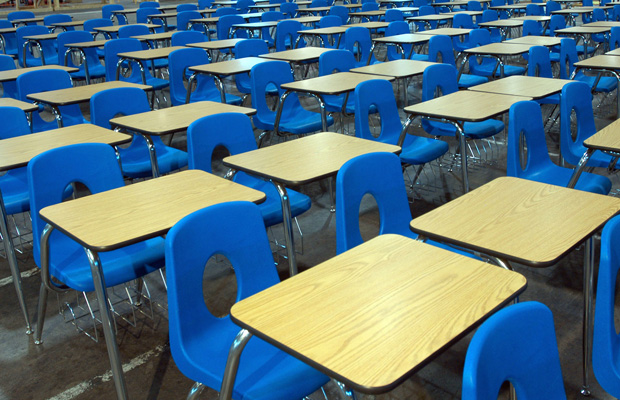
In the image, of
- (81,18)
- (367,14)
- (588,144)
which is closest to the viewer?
(588,144)

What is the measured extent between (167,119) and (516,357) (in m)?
3.09

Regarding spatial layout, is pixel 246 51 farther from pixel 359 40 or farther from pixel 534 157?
pixel 534 157

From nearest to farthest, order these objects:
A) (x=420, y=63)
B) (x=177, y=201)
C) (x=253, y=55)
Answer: (x=177, y=201)
(x=420, y=63)
(x=253, y=55)

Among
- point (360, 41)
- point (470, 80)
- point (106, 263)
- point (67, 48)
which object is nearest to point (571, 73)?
point (470, 80)

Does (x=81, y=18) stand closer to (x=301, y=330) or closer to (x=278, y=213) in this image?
(x=278, y=213)

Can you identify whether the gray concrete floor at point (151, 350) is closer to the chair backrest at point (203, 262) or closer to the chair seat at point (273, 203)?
the chair seat at point (273, 203)

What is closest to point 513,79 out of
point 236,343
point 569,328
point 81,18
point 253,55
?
point 569,328

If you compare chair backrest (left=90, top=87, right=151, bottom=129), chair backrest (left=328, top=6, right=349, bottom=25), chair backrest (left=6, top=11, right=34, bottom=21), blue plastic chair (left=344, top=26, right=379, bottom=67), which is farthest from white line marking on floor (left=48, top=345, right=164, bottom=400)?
chair backrest (left=6, top=11, right=34, bottom=21)

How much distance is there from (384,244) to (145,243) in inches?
53.4

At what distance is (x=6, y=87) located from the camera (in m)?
5.85

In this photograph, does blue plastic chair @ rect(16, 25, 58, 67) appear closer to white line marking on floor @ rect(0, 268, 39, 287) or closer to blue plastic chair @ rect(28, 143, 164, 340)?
white line marking on floor @ rect(0, 268, 39, 287)

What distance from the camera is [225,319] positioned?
217cm

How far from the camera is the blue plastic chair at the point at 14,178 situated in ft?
10.9

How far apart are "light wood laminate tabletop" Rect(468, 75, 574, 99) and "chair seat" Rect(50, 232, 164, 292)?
2.91 m
